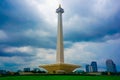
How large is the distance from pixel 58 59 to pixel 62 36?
6591 millimetres

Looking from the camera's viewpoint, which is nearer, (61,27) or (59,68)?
(59,68)

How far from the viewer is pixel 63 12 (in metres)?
58.9

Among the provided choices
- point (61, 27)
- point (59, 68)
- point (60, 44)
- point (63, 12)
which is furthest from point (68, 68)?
point (63, 12)

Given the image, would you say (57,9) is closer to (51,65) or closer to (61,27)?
(61,27)

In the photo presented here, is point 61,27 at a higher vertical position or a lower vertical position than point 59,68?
higher

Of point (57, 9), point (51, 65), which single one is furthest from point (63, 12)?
point (51, 65)

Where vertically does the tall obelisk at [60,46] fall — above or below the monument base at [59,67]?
above

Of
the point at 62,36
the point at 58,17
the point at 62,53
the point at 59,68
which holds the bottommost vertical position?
the point at 59,68

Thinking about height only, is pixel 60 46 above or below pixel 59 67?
above

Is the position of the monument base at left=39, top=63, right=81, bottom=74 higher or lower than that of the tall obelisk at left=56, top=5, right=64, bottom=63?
lower

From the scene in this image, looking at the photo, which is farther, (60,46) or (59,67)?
(60,46)

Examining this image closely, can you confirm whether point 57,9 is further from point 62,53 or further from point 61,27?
point 62,53

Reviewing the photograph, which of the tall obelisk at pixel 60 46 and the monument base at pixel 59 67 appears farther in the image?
the tall obelisk at pixel 60 46

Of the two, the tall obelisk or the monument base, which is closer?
the monument base
